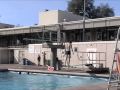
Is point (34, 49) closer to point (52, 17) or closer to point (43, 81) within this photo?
point (52, 17)

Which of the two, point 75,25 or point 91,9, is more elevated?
point 91,9

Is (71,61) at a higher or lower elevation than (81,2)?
lower

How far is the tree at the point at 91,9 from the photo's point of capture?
266 feet

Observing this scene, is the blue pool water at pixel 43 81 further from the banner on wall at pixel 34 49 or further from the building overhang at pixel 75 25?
the building overhang at pixel 75 25

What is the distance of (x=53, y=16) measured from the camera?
53.0 meters

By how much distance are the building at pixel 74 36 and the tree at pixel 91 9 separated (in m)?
25.9

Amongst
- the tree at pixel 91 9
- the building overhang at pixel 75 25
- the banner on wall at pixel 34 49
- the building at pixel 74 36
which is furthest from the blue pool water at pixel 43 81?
the tree at pixel 91 9

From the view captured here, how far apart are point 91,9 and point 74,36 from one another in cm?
3490

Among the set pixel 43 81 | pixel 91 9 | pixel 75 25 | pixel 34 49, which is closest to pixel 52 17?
pixel 75 25

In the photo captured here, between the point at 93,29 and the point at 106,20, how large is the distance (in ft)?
12.4

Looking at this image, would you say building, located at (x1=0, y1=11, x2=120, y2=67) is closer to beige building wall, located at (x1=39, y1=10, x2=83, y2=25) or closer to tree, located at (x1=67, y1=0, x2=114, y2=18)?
beige building wall, located at (x1=39, y1=10, x2=83, y2=25)

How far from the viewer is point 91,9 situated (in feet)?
271

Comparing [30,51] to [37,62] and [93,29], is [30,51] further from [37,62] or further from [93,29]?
[93,29]

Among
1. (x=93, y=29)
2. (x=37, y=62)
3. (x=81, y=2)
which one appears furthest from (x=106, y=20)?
(x=81, y=2)
